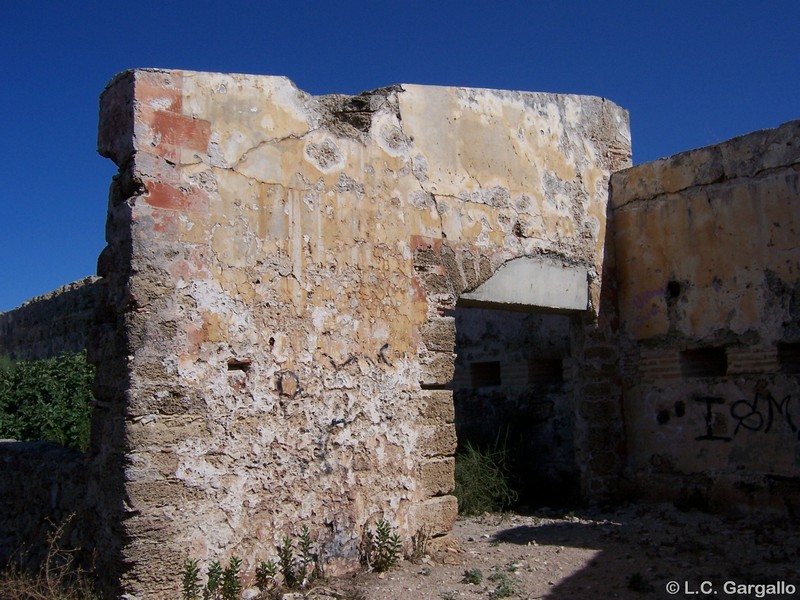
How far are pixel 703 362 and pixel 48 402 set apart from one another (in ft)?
22.0

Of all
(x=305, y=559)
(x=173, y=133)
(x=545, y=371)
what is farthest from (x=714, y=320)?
(x=173, y=133)

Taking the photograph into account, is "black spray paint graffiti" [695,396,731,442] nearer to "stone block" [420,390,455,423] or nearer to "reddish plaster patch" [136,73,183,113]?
"stone block" [420,390,455,423]

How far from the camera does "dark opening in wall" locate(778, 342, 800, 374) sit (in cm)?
636

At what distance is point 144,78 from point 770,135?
4869 mm

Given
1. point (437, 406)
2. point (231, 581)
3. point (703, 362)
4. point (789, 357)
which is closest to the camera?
point (231, 581)

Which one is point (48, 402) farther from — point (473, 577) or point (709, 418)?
point (709, 418)

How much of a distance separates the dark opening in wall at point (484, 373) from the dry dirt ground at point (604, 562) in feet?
8.50

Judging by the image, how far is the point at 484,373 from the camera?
30.6 ft

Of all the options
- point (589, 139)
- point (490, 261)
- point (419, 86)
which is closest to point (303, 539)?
point (490, 261)

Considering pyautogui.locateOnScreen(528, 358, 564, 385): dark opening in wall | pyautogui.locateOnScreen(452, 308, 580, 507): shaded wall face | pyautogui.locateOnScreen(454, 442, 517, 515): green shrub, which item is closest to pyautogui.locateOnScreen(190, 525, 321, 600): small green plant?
pyautogui.locateOnScreen(454, 442, 517, 515): green shrub

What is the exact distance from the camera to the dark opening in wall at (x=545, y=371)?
28.4ft

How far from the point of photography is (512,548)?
19.0 ft

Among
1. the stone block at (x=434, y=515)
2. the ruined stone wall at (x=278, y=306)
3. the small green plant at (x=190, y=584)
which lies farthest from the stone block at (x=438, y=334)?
the small green plant at (x=190, y=584)

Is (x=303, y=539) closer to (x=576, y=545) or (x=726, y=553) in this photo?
(x=576, y=545)
